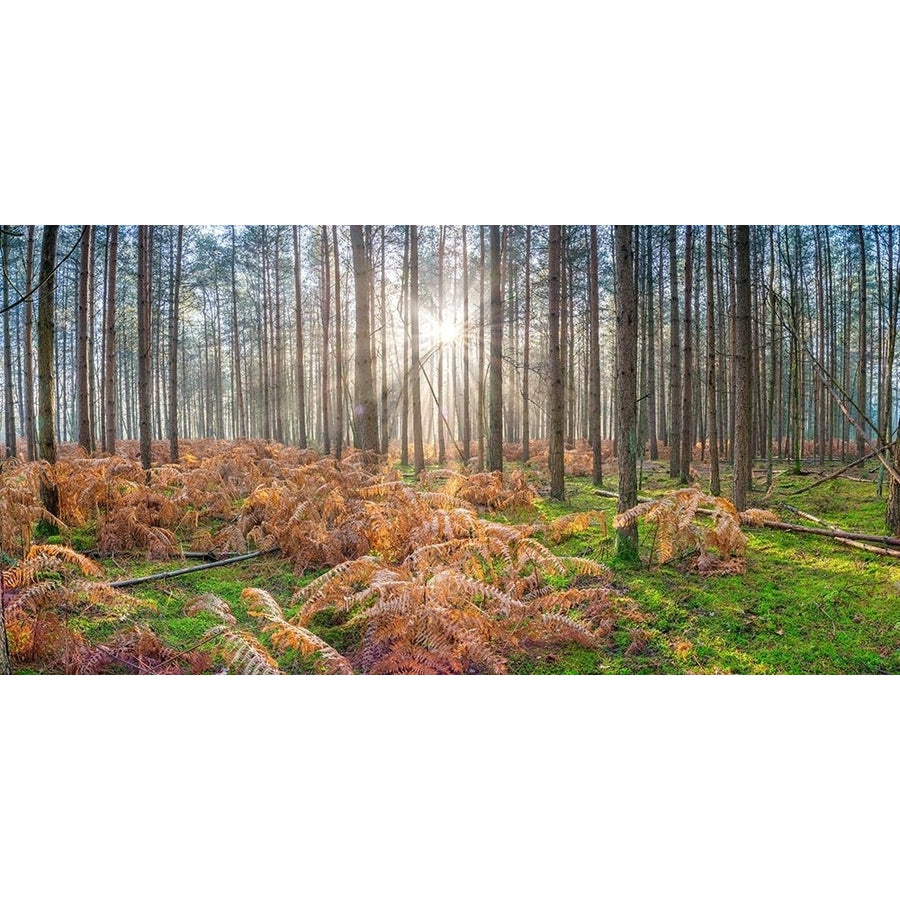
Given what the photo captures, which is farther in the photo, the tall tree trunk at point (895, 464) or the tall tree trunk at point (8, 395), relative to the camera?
the tall tree trunk at point (8, 395)

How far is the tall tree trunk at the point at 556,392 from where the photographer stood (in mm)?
3201

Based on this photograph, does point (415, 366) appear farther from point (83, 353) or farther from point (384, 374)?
point (83, 353)

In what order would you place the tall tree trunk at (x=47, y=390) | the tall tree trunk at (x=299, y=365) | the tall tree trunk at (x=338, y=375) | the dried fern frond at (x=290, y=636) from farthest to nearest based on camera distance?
1. the tall tree trunk at (x=338, y=375)
2. the tall tree trunk at (x=299, y=365)
3. the tall tree trunk at (x=47, y=390)
4. the dried fern frond at (x=290, y=636)

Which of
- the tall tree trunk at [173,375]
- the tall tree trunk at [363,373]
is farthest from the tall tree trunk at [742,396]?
the tall tree trunk at [173,375]

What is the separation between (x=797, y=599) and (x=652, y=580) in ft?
2.23

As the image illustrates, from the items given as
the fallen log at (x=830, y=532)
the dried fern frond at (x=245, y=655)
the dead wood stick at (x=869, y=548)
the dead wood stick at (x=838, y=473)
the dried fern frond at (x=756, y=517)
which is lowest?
the dried fern frond at (x=245, y=655)

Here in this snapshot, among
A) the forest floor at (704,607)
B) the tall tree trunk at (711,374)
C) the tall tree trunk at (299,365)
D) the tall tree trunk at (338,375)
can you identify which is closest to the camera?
the forest floor at (704,607)

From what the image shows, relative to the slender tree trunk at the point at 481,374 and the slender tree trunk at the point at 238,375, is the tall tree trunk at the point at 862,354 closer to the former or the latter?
the slender tree trunk at the point at 481,374

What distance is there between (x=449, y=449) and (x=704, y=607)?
1.74 metres

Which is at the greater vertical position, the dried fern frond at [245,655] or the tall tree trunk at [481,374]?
the tall tree trunk at [481,374]

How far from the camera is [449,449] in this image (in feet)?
10.8

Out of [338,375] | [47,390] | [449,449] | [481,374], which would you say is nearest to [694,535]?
[449,449]

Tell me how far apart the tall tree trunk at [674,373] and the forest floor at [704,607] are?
0.45 meters

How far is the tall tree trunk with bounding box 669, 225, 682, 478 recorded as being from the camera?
→ 3.07 metres
